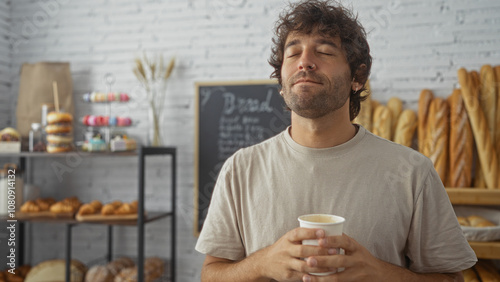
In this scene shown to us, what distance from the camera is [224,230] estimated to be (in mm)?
1131

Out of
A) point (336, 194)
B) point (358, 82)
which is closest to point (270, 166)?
point (336, 194)

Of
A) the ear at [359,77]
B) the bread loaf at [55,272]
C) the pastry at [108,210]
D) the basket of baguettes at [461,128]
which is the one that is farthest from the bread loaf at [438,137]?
the bread loaf at [55,272]

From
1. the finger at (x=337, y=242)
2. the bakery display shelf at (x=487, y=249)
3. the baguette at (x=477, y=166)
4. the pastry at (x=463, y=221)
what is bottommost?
the bakery display shelf at (x=487, y=249)

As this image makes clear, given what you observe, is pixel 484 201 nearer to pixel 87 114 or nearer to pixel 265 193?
pixel 265 193

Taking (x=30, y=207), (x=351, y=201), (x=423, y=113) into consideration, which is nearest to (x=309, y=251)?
(x=351, y=201)

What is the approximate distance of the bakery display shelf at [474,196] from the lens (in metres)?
1.88

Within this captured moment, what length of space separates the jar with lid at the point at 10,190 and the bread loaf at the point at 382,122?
7.44ft

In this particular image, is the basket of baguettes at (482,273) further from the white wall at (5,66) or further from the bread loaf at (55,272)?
the white wall at (5,66)

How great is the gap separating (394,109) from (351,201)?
1.34 meters

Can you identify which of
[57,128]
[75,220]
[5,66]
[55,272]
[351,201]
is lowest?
[55,272]

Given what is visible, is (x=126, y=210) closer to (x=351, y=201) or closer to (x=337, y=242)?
(x=351, y=201)

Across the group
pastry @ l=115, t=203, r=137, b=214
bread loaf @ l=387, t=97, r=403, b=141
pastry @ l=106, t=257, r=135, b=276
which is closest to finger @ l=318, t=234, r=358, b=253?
bread loaf @ l=387, t=97, r=403, b=141

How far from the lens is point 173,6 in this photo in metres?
2.65

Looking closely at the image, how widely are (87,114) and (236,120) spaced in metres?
1.11
